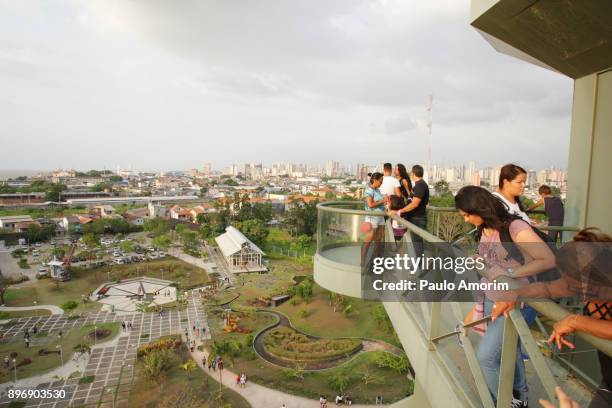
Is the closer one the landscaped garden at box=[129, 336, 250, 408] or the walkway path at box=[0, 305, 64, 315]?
the landscaped garden at box=[129, 336, 250, 408]

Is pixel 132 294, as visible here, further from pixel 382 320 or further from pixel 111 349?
pixel 382 320

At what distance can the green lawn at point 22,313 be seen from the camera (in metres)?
20.2

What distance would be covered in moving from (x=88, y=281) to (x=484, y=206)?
29892 mm

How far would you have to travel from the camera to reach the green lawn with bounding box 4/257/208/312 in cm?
2272

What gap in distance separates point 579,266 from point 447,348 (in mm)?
1491

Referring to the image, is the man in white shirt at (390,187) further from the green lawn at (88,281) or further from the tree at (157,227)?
the tree at (157,227)

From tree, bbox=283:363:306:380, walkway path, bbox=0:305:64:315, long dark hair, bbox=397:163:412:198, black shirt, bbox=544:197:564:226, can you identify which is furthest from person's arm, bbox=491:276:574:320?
walkway path, bbox=0:305:64:315

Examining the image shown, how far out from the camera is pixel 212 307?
21.3 meters

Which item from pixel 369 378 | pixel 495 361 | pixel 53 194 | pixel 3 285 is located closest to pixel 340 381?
pixel 369 378

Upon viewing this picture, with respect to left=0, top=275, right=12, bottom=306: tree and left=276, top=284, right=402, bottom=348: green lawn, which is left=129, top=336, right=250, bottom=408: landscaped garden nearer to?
left=276, top=284, right=402, bottom=348: green lawn

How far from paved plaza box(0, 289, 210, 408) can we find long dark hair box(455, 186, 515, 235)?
14862 millimetres

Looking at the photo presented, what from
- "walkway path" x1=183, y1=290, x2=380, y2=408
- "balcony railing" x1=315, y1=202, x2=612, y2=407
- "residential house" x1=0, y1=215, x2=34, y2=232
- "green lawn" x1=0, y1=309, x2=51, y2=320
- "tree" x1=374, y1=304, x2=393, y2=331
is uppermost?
"balcony railing" x1=315, y1=202, x2=612, y2=407

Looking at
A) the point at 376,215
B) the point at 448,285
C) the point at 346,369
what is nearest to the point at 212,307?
the point at 346,369

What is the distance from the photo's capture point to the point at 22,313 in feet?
68.3
